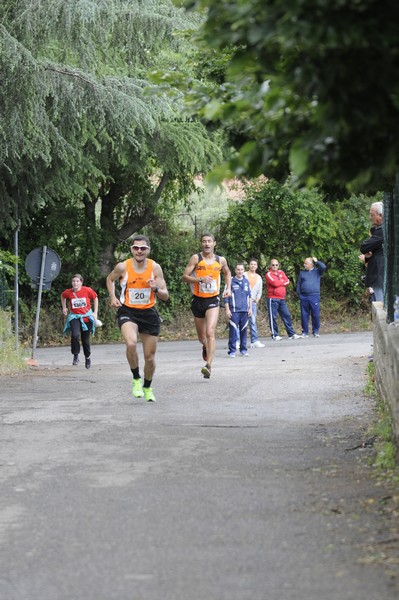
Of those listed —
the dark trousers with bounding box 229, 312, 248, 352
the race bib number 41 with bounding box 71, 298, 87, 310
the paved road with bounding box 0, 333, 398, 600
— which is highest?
the race bib number 41 with bounding box 71, 298, 87, 310

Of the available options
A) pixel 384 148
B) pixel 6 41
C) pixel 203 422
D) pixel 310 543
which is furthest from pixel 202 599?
pixel 6 41

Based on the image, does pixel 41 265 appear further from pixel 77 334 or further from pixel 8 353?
pixel 8 353

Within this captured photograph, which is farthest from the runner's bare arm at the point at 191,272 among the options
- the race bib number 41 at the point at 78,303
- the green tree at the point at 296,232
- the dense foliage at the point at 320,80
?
the green tree at the point at 296,232

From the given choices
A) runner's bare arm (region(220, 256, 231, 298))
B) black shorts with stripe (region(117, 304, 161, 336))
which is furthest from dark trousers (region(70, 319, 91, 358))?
black shorts with stripe (region(117, 304, 161, 336))

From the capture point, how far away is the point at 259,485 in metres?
7.39

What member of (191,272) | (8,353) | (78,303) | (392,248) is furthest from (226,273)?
(392,248)

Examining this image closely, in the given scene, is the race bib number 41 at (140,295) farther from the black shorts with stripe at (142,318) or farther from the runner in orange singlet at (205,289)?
the runner in orange singlet at (205,289)

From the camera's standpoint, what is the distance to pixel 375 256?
14906 millimetres

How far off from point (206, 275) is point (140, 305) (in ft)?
10.8

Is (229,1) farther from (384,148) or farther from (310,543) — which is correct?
(310,543)

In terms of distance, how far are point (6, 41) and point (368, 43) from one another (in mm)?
13094

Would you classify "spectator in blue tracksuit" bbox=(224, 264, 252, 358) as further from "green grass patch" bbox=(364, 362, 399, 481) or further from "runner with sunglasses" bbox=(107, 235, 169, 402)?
"green grass patch" bbox=(364, 362, 399, 481)

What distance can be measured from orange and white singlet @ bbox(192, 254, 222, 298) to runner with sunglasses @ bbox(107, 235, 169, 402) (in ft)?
9.66

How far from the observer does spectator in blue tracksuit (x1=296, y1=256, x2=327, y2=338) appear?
29.1 meters
